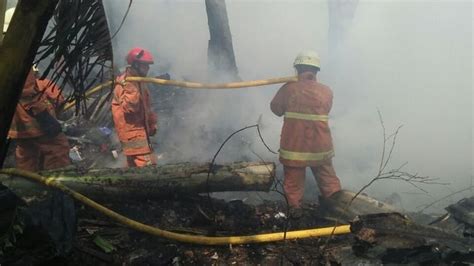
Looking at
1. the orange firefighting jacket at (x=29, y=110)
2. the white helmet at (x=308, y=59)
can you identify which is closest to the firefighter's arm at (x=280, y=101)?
the white helmet at (x=308, y=59)

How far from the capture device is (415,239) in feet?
10.8

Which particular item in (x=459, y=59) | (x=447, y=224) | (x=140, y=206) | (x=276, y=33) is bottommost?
(x=447, y=224)

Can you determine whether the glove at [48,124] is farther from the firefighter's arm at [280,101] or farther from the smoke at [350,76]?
the firefighter's arm at [280,101]

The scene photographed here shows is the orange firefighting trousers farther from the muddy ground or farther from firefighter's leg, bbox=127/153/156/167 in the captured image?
firefighter's leg, bbox=127/153/156/167

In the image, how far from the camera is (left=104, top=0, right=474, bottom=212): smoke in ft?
24.9

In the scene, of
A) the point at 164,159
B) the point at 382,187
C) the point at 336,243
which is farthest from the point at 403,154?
the point at 336,243

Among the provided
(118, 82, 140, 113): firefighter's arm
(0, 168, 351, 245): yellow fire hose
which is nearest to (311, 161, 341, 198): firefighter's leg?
(0, 168, 351, 245): yellow fire hose

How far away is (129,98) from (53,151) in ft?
3.46

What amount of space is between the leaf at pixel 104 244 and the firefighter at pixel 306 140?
2673 mm

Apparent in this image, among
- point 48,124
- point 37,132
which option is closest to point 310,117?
point 48,124

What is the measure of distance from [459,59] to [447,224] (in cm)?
1117

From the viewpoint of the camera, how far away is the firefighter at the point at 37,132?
4.66 meters

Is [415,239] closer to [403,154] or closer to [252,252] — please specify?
[252,252]

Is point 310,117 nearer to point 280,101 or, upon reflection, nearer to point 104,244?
point 280,101
